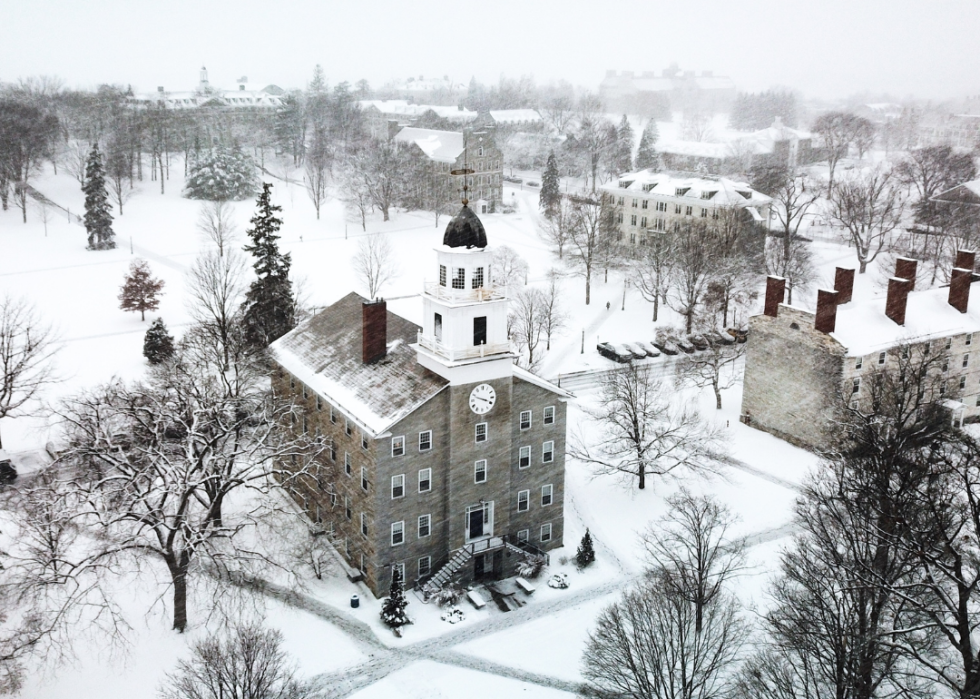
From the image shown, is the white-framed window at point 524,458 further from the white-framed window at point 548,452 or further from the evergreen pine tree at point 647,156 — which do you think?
the evergreen pine tree at point 647,156

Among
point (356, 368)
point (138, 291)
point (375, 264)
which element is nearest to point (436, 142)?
point (375, 264)

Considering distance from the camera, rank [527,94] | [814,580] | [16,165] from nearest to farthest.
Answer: [814,580], [16,165], [527,94]

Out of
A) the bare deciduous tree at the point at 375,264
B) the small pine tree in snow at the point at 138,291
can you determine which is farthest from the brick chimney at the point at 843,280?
the small pine tree in snow at the point at 138,291

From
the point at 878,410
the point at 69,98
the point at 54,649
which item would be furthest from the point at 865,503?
the point at 69,98

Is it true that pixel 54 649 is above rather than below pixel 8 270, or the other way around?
below

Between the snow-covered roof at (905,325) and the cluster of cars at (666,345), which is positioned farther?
the cluster of cars at (666,345)

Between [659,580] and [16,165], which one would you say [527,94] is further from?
[659,580]

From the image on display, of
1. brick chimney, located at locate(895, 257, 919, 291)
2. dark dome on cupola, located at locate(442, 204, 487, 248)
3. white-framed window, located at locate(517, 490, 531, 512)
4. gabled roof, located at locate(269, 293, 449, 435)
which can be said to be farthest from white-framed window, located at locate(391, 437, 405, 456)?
brick chimney, located at locate(895, 257, 919, 291)

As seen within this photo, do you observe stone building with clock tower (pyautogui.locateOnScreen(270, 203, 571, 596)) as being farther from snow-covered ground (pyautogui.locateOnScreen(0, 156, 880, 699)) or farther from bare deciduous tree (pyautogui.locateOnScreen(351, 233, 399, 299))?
bare deciduous tree (pyautogui.locateOnScreen(351, 233, 399, 299))
